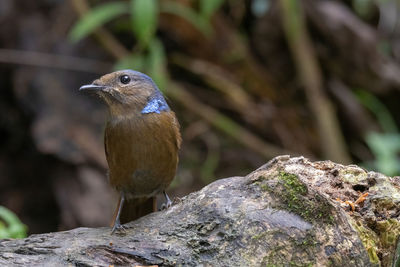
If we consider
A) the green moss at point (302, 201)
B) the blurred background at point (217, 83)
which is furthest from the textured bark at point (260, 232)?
the blurred background at point (217, 83)

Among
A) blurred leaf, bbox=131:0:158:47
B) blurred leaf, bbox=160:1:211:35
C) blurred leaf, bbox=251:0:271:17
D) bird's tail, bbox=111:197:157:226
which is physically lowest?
bird's tail, bbox=111:197:157:226

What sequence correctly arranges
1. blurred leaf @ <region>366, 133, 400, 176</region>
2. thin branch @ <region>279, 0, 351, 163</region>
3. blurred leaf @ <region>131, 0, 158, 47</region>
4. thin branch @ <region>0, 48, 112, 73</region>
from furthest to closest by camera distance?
thin branch @ <region>279, 0, 351, 163</region> → thin branch @ <region>0, 48, 112, 73</region> → blurred leaf @ <region>366, 133, 400, 176</region> → blurred leaf @ <region>131, 0, 158, 47</region>

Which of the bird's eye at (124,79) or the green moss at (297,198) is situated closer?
the green moss at (297,198)

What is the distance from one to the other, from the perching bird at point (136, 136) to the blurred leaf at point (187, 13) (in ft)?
6.71

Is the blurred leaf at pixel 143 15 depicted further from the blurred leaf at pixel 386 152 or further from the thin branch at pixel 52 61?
the blurred leaf at pixel 386 152

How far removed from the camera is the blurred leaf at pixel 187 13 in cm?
571

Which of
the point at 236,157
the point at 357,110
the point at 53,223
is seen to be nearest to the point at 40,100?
the point at 53,223

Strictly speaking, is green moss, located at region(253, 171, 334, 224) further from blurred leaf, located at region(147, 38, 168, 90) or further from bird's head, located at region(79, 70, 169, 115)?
blurred leaf, located at region(147, 38, 168, 90)

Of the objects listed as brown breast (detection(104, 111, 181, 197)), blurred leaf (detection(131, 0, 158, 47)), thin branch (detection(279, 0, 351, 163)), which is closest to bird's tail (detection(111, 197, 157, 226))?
brown breast (detection(104, 111, 181, 197))

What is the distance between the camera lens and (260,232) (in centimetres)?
252

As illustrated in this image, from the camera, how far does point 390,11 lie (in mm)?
6320

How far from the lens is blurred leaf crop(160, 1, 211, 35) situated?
571cm

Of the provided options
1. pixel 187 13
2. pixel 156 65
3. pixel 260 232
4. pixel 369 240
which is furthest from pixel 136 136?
pixel 187 13

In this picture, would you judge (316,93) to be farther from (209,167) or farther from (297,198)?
(297,198)
